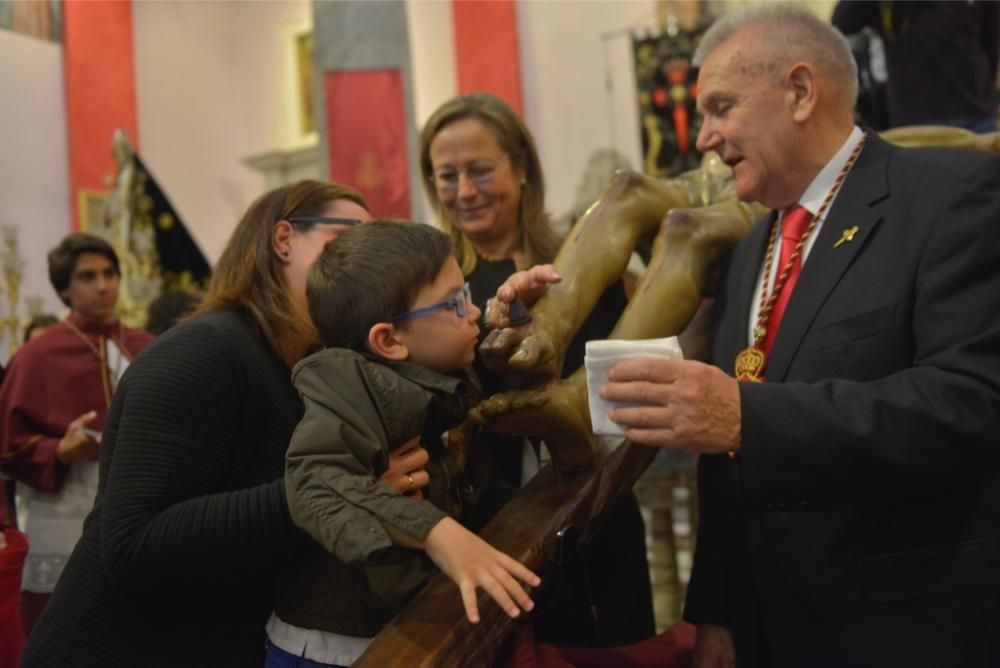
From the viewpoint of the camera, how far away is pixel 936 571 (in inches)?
66.0

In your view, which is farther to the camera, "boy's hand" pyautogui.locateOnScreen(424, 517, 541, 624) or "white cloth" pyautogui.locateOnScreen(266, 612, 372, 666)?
"white cloth" pyautogui.locateOnScreen(266, 612, 372, 666)

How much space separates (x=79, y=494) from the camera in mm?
3531

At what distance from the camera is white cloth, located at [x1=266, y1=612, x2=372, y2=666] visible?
1.66 meters

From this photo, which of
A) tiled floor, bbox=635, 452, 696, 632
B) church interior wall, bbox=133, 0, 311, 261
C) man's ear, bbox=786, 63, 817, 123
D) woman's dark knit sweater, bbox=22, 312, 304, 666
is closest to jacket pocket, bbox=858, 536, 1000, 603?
man's ear, bbox=786, 63, 817, 123

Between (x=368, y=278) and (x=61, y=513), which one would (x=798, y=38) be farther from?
(x=61, y=513)

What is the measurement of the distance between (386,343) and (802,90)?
1.04 metres

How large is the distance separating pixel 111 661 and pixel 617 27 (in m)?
9.86

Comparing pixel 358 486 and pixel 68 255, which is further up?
pixel 68 255

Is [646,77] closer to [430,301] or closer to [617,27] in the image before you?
[617,27]

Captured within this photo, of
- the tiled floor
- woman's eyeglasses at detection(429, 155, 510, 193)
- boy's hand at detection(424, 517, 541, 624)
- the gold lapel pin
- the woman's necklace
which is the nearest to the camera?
boy's hand at detection(424, 517, 541, 624)

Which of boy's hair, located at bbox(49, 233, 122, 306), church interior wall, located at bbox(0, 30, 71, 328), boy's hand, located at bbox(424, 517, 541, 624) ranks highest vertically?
church interior wall, located at bbox(0, 30, 71, 328)

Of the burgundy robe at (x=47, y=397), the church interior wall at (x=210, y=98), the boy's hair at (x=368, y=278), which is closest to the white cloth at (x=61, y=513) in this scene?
the burgundy robe at (x=47, y=397)

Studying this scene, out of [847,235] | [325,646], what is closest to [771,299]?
[847,235]

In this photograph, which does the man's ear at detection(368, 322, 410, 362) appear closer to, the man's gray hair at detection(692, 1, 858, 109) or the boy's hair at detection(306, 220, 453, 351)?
the boy's hair at detection(306, 220, 453, 351)
